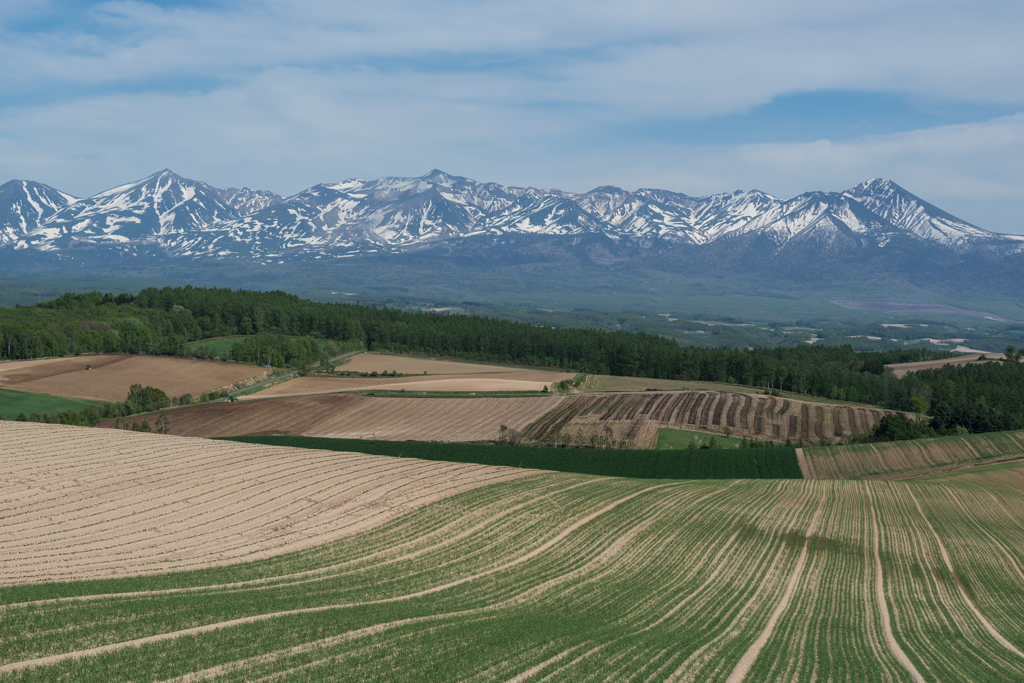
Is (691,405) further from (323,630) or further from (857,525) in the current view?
(323,630)

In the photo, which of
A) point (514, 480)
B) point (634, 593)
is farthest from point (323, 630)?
point (514, 480)

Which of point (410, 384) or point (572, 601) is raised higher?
point (572, 601)

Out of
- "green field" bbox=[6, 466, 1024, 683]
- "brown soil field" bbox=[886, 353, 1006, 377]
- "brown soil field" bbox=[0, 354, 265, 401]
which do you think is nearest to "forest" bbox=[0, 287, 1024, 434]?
"brown soil field" bbox=[886, 353, 1006, 377]

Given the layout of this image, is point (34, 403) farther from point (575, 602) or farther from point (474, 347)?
point (474, 347)

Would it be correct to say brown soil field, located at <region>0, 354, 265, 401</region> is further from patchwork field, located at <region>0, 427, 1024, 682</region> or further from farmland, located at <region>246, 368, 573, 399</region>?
patchwork field, located at <region>0, 427, 1024, 682</region>

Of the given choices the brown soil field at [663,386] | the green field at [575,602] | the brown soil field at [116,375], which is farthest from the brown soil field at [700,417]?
the brown soil field at [116,375]

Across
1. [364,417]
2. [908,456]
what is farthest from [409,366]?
[908,456]
